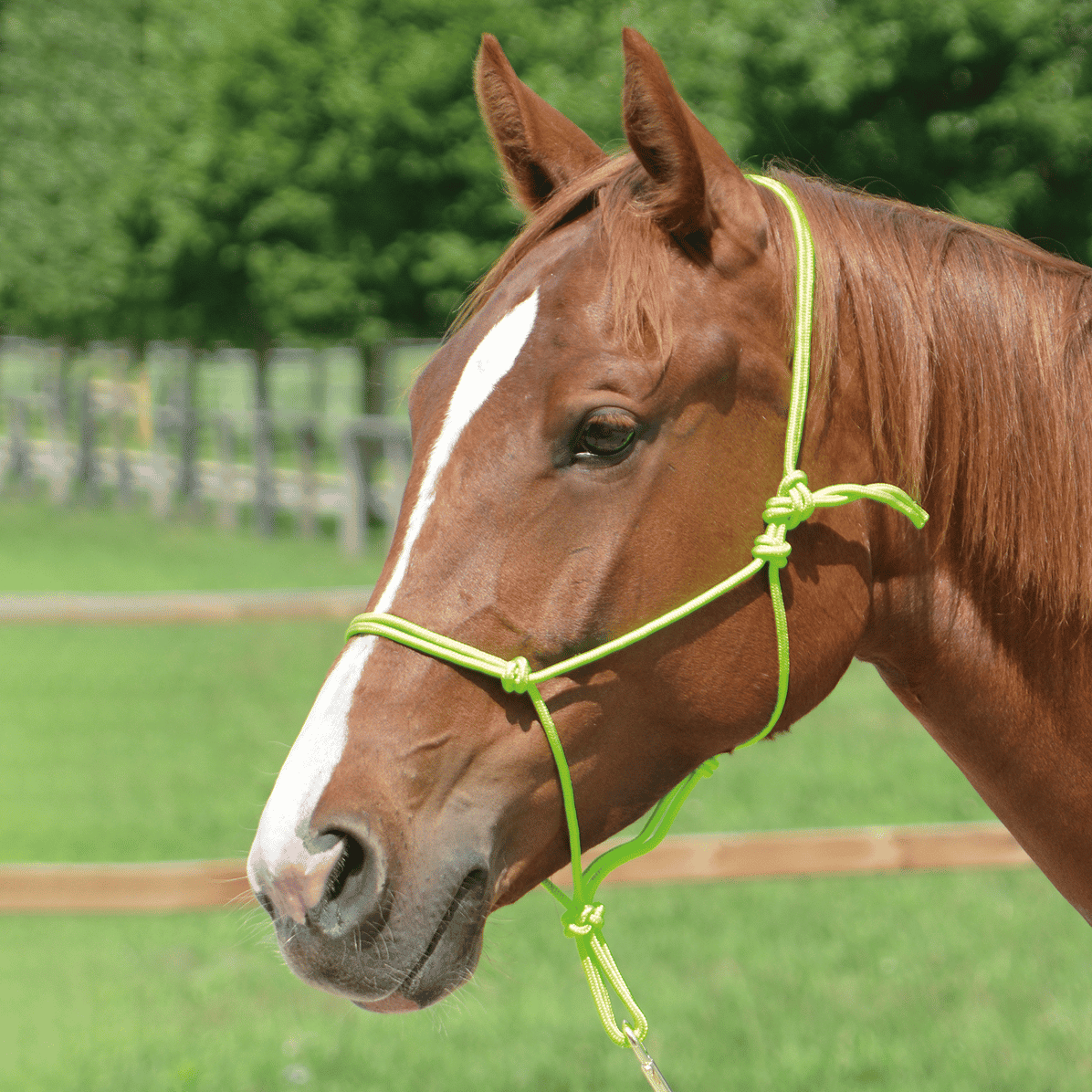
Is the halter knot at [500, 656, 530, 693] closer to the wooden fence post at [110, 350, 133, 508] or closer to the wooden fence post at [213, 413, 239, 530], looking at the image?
the wooden fence post at [213, 413, 239, 530]

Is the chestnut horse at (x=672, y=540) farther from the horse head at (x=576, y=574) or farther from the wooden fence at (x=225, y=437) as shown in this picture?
the wooden fence at (x=225, y=437)

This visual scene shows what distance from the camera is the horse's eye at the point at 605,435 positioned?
142 centimetres

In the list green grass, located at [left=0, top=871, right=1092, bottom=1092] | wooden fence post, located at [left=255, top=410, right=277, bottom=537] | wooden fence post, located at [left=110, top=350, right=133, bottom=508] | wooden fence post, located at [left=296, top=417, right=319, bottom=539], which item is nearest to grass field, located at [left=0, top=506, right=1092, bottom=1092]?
green grass, located at [left=0, top=871, right=1092, bottom=1092]

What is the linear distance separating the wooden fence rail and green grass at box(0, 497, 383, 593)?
8.10 meters

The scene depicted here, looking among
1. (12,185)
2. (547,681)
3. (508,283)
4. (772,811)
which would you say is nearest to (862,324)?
(508,283)

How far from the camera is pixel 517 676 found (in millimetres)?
1395

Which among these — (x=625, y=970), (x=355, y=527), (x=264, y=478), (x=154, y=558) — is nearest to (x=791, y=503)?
(x=625, y=970)

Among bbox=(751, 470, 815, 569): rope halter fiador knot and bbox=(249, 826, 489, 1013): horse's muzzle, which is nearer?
bbox=(249, 826, 489, 1013): horse's muzzle

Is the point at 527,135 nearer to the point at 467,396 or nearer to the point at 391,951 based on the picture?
the point at 467,396

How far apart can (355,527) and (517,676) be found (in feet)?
42.2

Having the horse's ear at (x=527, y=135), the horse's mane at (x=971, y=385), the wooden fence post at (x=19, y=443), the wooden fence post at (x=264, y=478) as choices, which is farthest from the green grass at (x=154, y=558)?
the horse's mane at (x=971, y=385)

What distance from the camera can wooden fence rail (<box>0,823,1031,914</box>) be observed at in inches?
127

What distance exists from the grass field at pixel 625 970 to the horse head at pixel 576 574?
0.87ft

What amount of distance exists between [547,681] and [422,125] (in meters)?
12.1
